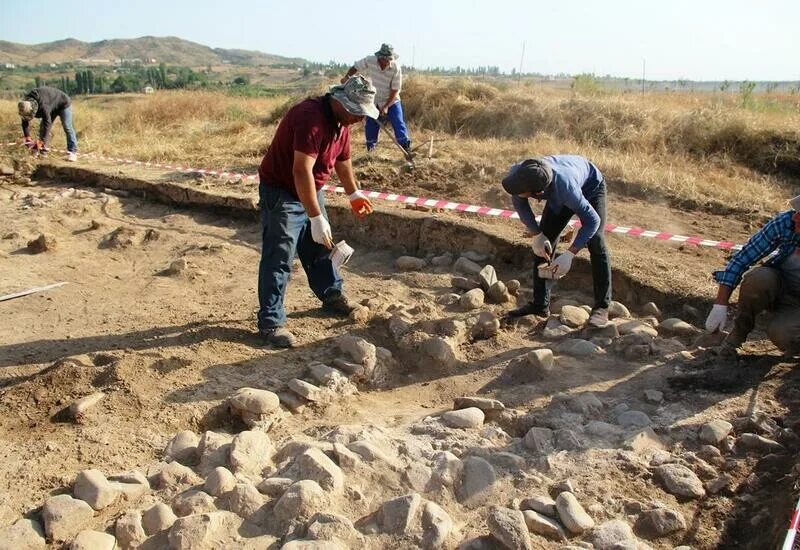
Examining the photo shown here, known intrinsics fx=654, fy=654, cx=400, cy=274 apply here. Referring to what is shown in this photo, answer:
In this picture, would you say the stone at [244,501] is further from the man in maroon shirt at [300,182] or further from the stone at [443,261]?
the stone at [443,261]

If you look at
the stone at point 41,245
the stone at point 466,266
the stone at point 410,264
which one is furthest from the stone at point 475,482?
the stone at point 41,245

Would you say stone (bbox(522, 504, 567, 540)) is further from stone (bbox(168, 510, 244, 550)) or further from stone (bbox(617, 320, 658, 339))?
stone (bbox(617, 320, 658, 339))

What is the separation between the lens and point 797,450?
2.94m

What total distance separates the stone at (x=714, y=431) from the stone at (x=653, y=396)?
11.6 inches

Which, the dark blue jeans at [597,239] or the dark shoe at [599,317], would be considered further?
the dark shoe at [599,317]

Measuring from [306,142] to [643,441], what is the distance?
7.62 feet

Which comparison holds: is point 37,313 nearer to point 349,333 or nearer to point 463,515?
point 349,333

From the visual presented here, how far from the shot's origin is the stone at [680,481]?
2699 mm

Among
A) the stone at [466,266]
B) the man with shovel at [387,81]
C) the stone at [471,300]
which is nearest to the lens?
the stone at [471,300]

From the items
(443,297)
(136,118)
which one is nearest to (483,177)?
(443,297)

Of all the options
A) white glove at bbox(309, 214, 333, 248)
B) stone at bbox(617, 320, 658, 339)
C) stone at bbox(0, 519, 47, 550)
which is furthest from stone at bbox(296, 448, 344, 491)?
stone at bbox(617, 320, 658, 339)

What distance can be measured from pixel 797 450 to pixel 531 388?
50.5 inches

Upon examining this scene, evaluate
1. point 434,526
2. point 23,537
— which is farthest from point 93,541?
point 434,526

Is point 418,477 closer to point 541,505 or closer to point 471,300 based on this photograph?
point 541,505
